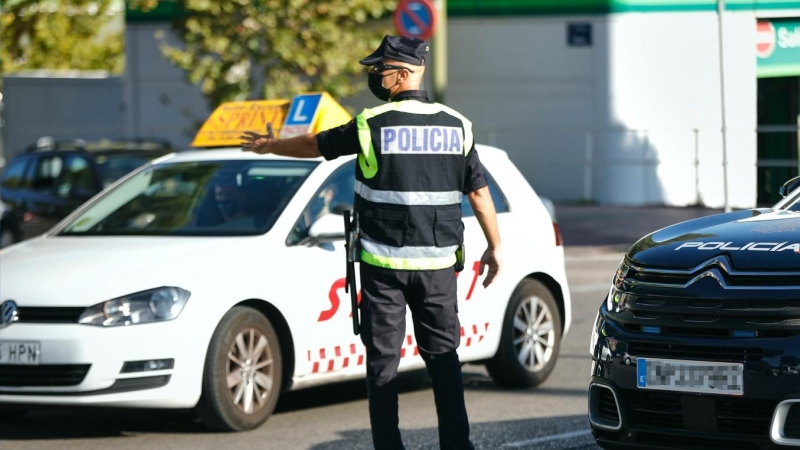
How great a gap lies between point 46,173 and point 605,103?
32.0ft

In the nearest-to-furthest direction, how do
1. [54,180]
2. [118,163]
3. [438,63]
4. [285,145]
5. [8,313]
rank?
[285,145] → [8,313] → [118,163] → [54,180] → [438,63]

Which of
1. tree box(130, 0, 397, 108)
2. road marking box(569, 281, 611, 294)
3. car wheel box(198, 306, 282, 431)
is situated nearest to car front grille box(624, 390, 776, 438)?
car wheel box(198, 306, 282, 431)

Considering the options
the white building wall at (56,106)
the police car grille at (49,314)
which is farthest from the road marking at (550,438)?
the white building wall at (56,106)

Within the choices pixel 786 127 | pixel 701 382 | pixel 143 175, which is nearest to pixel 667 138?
pixel 786 127

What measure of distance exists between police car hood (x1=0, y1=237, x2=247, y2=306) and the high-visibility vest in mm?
1645

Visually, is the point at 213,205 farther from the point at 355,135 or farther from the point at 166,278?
the point at 355,135

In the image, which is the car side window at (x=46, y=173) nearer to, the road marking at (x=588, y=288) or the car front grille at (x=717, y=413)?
the road marking at (x=588, y=288)

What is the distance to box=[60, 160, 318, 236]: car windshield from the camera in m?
7.95

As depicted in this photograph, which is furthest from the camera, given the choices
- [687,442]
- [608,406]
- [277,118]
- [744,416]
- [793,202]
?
[277,118]

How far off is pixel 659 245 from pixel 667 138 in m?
17.2

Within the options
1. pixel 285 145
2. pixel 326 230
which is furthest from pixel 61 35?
pixel 285 145

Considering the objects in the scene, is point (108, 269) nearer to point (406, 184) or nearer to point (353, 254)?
point (353, 254)

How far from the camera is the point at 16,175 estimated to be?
54.3 ft

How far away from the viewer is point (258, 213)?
26.1 feet
